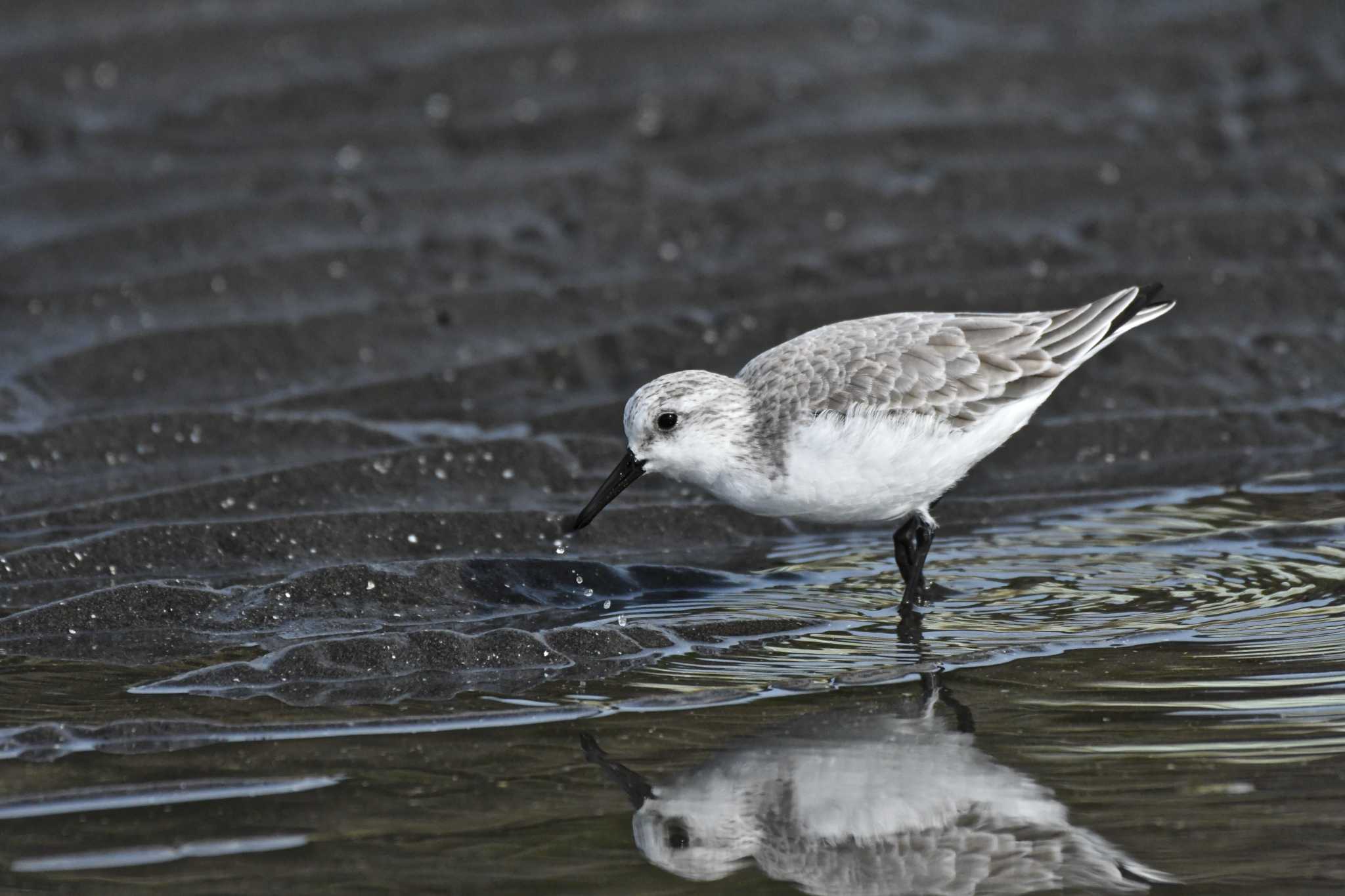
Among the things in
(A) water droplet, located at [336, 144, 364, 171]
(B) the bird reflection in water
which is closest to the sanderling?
(B) the bird reflection in water

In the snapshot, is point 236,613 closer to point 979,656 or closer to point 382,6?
point 979,656

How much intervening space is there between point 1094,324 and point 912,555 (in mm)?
1123

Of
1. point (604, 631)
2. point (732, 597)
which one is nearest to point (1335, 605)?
point (732, 597)

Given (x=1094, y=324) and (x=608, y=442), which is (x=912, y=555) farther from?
(x=608, y=442)

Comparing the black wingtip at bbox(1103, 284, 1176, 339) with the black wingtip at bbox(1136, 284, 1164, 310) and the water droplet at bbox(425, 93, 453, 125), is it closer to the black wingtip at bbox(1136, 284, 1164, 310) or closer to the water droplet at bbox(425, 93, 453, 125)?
the black wingtip at bbox(1136, 284, 1164, 310)

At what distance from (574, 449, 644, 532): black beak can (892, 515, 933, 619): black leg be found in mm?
1000

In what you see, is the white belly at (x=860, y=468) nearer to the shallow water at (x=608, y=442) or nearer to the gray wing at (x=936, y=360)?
the gray wing at (x=936, y=360)

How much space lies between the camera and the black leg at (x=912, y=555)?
6301 mm

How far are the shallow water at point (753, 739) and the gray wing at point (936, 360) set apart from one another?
2.38ft

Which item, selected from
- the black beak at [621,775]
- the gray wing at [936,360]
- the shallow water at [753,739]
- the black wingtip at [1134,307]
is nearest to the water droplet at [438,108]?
the gray wing at [936,360]

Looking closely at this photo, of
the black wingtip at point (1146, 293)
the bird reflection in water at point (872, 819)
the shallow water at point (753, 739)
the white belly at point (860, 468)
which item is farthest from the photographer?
the black wingtip at point (1146, 293)

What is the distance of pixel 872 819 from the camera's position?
4.51 meters

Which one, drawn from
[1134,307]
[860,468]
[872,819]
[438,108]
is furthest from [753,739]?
[438,108]

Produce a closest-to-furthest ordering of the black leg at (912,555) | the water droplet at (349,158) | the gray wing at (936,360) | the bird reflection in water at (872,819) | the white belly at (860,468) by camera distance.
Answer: the bird reflection in water at (872,819)
the white belly at (860,468)
the gray wing at (936,360)
the black leg at (912,555)
the water droplet at (349,158)
